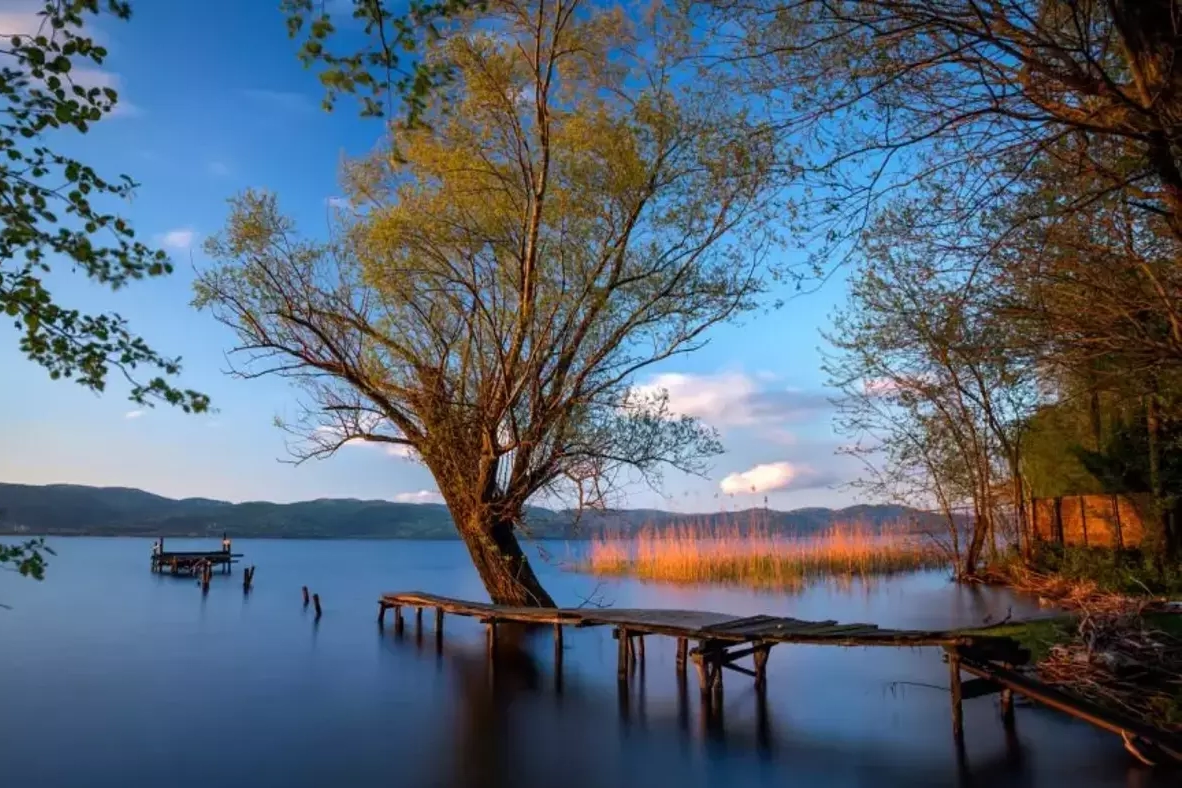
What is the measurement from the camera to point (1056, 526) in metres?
20.2

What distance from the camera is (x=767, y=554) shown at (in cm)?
2731

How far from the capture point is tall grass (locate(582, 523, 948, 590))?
87.7 ft

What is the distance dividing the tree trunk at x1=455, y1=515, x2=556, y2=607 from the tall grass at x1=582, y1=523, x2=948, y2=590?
1120 centimetres

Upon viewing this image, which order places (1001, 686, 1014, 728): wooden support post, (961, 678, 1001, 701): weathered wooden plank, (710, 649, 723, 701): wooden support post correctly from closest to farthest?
(961, 678, 1001, 701): weathered wooden plank, (1001, 686, 1014, 728): wooden support post, (710, 649, 723, 701): wooden support post

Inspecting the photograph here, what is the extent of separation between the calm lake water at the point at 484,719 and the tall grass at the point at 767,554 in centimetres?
743

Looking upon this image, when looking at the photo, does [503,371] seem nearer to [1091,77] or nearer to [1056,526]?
[1091,77]

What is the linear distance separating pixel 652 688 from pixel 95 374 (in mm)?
8865

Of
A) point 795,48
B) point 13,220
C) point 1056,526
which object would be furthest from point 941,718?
point 1056,526

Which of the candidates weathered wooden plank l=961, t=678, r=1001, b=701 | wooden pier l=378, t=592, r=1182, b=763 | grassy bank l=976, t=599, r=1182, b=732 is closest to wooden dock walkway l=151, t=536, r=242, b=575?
wooden pier l=378, t=592, r=1182, b=763

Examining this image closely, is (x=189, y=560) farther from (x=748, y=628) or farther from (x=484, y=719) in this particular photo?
(x=748, y=628)

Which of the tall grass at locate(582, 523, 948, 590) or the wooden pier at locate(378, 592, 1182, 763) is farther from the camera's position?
the tall grass at locate(582, 523, 948, 590)

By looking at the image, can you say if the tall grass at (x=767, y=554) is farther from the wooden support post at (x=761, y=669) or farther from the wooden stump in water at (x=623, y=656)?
the wooden stump in water at (x=623, y=656)

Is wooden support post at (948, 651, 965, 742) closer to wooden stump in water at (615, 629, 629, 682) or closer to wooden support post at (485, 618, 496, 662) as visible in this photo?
wooden stump in water at (615, 629, 629, 682)

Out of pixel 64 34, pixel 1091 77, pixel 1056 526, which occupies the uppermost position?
pixel 1091 77
